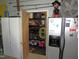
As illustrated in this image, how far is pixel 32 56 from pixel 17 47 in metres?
0.61

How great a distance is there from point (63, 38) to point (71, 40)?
200 millimetres

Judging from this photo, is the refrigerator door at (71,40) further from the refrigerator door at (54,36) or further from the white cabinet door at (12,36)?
the white cabinet door at (12,36)

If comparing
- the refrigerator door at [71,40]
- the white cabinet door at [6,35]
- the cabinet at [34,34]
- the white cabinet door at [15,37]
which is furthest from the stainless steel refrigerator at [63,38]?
the white cabinet door at [6,35]

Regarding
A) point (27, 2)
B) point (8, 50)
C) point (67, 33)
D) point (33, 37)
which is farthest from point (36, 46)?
point (67, 33)

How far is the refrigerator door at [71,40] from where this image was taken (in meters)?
3.42

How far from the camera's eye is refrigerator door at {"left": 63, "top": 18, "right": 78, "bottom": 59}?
3.42 meters

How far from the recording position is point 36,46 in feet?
17.3

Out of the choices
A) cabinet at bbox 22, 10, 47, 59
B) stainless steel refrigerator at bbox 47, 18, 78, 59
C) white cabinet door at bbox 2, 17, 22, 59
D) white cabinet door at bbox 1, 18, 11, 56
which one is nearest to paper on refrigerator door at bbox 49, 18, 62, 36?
stainless steel refrigerator at bbox 47, 18, 78, 59

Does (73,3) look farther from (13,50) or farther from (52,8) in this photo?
(13,50)

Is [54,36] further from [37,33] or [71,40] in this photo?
[37,33]

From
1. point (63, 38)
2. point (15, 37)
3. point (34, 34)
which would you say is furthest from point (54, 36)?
point (15, 37)

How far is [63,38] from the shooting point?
11.7ft

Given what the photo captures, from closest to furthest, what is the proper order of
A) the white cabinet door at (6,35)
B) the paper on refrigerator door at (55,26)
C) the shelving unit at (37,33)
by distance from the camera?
the paper on refrigerator door at (55,26) → the shelving unit at (37,33) → the white cabinet door at (6,35)

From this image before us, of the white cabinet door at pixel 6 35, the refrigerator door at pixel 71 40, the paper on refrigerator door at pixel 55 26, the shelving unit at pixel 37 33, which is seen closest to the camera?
the refrigerator door at pixel 71 40
